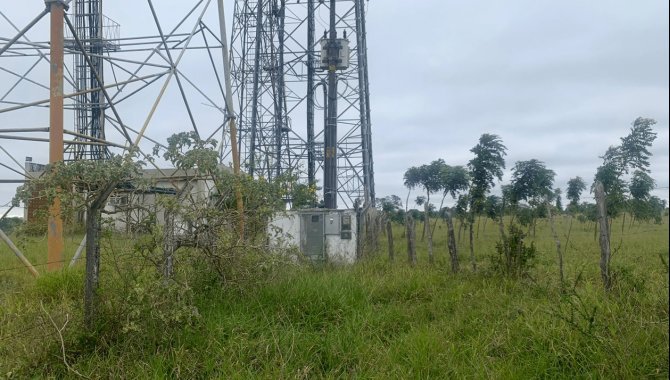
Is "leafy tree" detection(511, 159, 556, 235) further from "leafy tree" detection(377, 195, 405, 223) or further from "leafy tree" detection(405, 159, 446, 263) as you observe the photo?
"leafy tree" detection(377, 195, 405, 223)

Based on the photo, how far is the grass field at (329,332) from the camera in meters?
3.92

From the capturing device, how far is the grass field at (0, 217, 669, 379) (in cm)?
392

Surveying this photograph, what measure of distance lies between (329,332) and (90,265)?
2.15 metres

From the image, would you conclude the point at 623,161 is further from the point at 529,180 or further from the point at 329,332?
the point at 329,332

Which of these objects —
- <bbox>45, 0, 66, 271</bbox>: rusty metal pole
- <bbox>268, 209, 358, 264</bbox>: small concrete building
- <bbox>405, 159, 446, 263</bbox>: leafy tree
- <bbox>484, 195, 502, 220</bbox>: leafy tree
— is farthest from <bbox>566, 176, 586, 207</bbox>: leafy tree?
<bbox>45, 0, 66, 271</bbox>: rusty metal pole

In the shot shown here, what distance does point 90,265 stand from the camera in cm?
444

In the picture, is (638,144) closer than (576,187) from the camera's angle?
Yes

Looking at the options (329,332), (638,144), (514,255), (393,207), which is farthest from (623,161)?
(393,207)

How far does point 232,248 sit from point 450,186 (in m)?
12.1

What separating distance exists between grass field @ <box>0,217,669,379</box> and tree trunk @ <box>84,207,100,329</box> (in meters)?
0.11

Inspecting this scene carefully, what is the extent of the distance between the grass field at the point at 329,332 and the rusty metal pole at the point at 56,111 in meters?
0.57

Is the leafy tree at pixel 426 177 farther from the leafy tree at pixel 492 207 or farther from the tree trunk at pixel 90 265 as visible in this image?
the tree trunk at pixel 90 265

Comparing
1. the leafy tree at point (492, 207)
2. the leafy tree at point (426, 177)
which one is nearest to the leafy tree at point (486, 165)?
the leafy tree at point (492, 207)

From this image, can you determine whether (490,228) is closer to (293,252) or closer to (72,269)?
(293,252)
